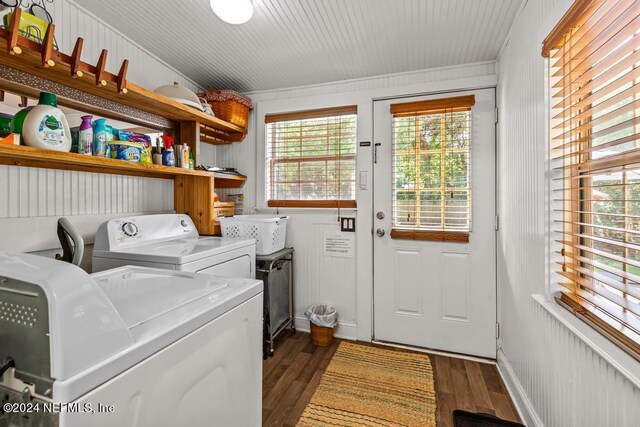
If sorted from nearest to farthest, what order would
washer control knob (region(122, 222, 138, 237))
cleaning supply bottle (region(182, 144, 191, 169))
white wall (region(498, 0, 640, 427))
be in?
1. white wall (region(498, 0, 640, 427))
2. washer control knob (region(122, 222, 138, 237))
3. cleaning supply bottle (region(182, 144, 191, 169))

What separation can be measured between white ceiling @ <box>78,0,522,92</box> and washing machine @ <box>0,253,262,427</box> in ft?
→ 5.32

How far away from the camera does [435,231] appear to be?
7.84 ft

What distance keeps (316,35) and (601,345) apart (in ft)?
6.88

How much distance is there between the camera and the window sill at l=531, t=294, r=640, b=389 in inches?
33.1

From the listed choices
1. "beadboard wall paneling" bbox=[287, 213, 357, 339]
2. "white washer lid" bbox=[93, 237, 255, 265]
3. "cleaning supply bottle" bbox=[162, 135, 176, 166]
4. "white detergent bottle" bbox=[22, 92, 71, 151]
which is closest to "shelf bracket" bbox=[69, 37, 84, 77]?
"white detergent bottle" bbox=[22, 92, 71, 151]

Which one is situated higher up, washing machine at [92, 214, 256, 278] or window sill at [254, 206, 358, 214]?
window sill at [254, 206, 358, 214]

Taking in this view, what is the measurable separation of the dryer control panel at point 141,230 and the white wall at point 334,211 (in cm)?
76

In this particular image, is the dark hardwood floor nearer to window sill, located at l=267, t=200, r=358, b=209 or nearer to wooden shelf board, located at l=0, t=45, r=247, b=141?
window sill, located at l=267, t=200, r=358, b=209

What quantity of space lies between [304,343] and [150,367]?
1995mm

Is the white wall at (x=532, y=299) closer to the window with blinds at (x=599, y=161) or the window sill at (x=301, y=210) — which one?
the window with blinds at (x=599, y=161)

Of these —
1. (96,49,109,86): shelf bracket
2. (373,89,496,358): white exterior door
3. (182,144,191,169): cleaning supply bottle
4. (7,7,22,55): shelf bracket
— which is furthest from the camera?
(373,89,496,358): white exterior door

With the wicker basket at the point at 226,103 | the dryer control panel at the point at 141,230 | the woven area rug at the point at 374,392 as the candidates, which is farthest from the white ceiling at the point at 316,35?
the woven area rug at the point at 374,392

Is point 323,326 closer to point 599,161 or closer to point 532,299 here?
point 532,299

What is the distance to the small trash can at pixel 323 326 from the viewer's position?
2.47 meters
